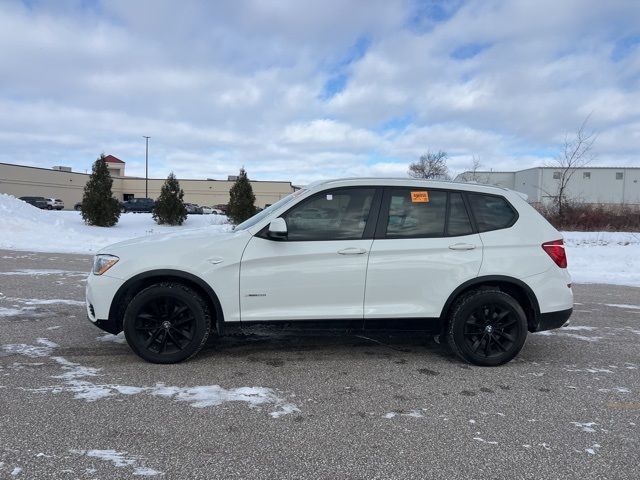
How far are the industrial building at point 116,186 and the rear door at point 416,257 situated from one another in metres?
58.5

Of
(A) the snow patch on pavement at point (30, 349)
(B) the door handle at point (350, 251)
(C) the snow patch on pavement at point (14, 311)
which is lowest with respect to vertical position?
(A) the snow patch on pavement at point (30, 349)

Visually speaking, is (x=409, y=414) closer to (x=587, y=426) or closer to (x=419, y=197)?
(x=587, y=426)

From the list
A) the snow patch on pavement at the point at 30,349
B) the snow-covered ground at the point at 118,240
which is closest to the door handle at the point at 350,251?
the snow patch on pavement at the point at 30,349

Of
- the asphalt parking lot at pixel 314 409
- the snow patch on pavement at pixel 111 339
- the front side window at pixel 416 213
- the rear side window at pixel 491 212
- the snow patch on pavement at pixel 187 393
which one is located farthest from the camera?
the snow patch on pavement at pixel 111 339

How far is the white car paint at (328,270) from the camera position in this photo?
175 inches

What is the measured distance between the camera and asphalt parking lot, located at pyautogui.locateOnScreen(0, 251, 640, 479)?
2953mm

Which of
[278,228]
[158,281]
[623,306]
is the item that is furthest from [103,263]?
[623,306]

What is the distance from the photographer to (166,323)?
449 centimetres

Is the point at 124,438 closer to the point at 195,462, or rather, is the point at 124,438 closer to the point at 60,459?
the point at 60,459

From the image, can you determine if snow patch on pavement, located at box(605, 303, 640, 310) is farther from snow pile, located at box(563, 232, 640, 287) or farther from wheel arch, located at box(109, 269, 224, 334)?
wheel arch, located at box(109, 269, 224, 334)

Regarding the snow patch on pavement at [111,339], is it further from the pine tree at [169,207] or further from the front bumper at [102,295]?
the pine tree at [169,207]

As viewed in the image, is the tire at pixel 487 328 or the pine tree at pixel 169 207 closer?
the tire at pixel 487 328

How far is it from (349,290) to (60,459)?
2568mm

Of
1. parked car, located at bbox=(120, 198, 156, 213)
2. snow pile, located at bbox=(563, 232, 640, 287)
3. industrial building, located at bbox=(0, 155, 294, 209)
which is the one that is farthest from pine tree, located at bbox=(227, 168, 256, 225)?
industrial building, located at bbox=(0, 155, 294, 209)
